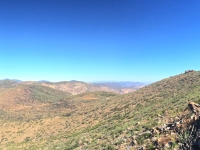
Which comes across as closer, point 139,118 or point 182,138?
point 182,138

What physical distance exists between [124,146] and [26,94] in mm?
135307

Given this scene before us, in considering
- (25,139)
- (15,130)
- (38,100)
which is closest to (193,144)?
(25,139)

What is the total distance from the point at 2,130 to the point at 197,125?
51.4m

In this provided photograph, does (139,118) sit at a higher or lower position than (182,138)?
lower

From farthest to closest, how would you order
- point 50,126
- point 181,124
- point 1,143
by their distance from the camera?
point 50,126, point 1,143, point 181,124

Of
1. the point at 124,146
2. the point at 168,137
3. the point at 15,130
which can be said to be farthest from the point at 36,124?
the point at 168,137

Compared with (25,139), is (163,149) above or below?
above

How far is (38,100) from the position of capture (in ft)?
413

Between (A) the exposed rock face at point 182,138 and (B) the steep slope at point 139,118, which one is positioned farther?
(B) the steep slope at point 139,118

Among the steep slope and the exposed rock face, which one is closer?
the exposed rock face

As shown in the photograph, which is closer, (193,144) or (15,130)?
(193,144)

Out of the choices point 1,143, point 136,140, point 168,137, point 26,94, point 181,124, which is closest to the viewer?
point 168,137

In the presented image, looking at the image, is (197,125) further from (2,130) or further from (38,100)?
(38,100)

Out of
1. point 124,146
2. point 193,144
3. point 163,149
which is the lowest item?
point 124,146
